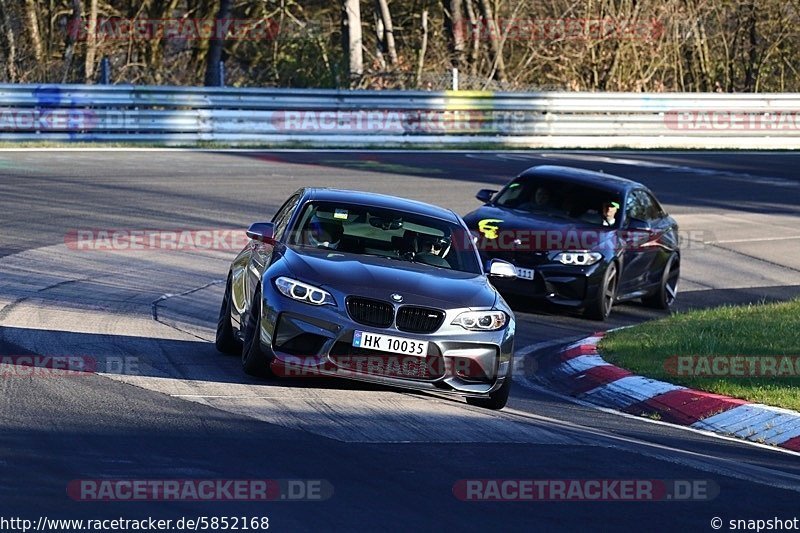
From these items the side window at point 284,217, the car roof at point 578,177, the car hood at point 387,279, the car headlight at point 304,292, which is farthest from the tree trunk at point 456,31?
the car headlight at point 304,292

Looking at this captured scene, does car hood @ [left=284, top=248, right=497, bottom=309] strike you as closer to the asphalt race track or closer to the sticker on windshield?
the asphalt race track

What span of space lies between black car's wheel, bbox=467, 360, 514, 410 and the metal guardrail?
58.6 ft

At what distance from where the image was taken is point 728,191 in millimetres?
25234

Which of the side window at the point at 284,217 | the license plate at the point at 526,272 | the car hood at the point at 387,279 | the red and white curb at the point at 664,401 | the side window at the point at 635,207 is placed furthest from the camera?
the side window at the point at 635,207

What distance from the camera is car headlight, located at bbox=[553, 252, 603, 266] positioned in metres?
14.1

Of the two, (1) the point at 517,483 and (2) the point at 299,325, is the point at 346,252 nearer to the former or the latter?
(2) the point at 299,325

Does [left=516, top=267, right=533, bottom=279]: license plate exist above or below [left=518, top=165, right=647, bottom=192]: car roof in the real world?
below

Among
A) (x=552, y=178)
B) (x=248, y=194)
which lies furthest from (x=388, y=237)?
(x=248, y=194)

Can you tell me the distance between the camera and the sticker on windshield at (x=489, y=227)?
46.6 ft

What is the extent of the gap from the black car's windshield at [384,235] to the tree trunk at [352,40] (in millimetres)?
22849

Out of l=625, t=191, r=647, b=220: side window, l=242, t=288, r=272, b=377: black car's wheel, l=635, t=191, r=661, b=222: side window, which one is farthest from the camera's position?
l=635, t=191, r=661, b=222: side window

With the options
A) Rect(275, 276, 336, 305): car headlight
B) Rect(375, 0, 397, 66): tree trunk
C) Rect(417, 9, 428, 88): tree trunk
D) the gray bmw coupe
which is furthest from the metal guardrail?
Rect(275, 276, 336, 305): car headlight

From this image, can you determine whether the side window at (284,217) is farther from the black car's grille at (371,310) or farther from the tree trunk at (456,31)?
the tree trunk at (456,31)

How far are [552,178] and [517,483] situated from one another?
29.5ft
